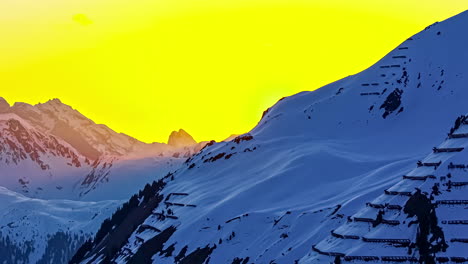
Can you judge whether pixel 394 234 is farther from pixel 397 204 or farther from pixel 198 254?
pixel 198 254

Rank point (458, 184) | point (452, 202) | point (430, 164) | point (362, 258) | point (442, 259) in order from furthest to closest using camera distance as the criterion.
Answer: point (430, 164) < point (458, 184) < point (452, 202) < point (362, 258) < point (442, 259)

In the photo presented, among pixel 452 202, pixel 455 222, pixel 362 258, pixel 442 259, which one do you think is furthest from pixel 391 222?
pixel 442 259

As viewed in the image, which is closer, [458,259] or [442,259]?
[458,259]

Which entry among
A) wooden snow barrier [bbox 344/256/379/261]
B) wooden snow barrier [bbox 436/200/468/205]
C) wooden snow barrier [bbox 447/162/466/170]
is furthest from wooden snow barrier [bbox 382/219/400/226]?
wooden snow barrier [bbox 447/162/466/170]

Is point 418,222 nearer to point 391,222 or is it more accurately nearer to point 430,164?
point 391,222

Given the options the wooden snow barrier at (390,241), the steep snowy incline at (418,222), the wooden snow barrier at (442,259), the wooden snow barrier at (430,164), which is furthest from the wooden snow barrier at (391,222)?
the wooden snow barrier at (430,164)

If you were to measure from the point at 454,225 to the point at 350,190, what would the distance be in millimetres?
80967

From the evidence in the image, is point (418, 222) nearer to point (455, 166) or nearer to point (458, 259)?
point (458, 259)

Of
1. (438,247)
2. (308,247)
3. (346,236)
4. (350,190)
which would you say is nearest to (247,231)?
(350,190)

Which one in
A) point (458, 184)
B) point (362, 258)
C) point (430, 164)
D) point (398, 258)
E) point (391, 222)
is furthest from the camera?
point (430, 164)

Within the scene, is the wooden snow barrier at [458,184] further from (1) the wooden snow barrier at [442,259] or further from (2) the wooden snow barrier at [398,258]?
(1) the wooden snow barrier at [442,259]

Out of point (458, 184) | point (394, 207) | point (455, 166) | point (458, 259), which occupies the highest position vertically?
point (455, 166)

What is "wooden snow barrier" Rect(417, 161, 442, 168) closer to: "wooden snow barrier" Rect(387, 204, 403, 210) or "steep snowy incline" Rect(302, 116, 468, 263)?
"steep snowy incline" Rect(302, 116, 468, 263)

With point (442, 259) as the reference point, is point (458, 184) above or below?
above
